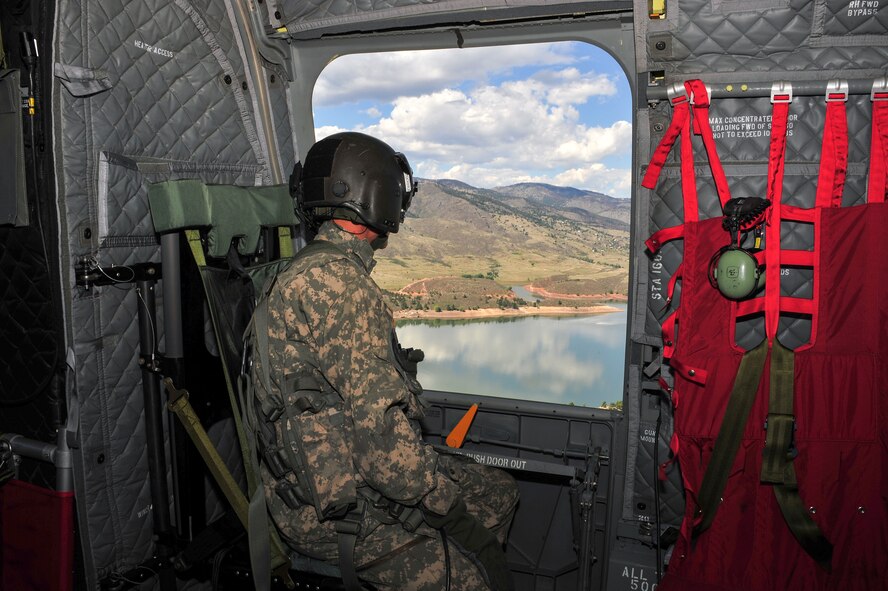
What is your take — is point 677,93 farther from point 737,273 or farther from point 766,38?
point 737,273

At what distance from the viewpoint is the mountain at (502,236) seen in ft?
10.5

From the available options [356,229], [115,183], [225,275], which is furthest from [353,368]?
[115,183]

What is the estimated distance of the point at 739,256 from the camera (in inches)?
86.3

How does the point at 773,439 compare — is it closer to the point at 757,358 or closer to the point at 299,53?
the point at 757,358

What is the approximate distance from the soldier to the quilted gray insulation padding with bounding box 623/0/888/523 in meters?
1.08

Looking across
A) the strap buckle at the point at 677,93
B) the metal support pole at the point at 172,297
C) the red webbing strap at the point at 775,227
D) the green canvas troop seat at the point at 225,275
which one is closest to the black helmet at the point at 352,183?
the green canvas troop seat at the point at 225,275

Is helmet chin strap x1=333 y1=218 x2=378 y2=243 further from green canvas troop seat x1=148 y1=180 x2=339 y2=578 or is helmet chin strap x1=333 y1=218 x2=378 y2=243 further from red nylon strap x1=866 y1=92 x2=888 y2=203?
red nylon strap x1=866 y1=92 x2=888 y2=203

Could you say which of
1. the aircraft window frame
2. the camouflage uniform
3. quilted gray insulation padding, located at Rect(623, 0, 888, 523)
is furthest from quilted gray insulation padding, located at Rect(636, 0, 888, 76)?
the camouflage uniform

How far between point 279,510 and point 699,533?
157 centimetres

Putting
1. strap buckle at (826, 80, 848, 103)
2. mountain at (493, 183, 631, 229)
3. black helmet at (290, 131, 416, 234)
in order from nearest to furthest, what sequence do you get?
black helmet at (290, 131, 416, 234) → strap buckle at (826, 80, 848, 103) → mountain at (493, 183, 631, 229)

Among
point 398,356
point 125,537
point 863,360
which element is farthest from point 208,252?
Answer: point 863,360

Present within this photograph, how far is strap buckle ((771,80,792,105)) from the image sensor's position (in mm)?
2275

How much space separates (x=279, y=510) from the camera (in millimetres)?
2127

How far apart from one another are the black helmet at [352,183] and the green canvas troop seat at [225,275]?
1.41 feet
